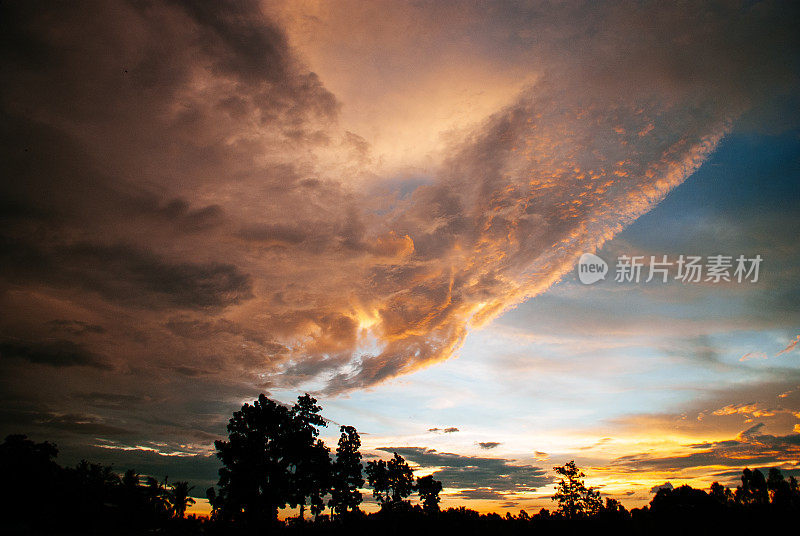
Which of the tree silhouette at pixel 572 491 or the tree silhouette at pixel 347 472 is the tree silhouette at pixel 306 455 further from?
the tree silhouette at pixel 572 491

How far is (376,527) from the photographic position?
13367 mm

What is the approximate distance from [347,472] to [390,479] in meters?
15.4

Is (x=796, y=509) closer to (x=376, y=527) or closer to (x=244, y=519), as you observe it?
(x=376, y=527)

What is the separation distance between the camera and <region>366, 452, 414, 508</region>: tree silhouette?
62906 mm

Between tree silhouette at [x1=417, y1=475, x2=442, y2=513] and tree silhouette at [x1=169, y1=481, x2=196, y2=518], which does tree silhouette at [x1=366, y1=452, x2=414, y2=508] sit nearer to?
tree silhouette at [x1=417, y1=475, x2=442, y2=513]

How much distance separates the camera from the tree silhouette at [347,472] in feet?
169

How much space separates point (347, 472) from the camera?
52.1m

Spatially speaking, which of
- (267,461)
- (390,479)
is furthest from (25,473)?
(390,479)

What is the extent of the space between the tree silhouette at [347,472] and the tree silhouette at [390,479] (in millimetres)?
8856

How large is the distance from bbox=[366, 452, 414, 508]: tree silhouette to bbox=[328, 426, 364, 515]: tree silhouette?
886 cm

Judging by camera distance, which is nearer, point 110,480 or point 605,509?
point 605,509

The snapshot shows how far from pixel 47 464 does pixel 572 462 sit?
273ft

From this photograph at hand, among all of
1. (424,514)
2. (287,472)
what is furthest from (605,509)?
(287,472)

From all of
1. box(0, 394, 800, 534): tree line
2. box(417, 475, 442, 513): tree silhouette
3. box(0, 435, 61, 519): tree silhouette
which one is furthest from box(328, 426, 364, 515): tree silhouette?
box(0, 435, 61, 519): tree silhouette
